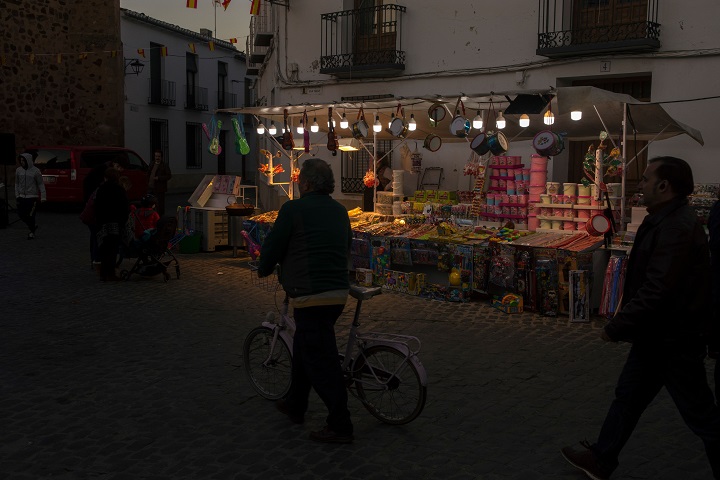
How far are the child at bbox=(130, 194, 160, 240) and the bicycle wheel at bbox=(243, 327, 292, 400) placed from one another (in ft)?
18.2

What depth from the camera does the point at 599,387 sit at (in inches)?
A: 224

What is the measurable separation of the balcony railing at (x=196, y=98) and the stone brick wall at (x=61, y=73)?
786cm

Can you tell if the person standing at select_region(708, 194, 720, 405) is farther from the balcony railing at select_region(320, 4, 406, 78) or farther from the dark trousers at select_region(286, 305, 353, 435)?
the balcony railing at select_region(320, 4, 406, 78)

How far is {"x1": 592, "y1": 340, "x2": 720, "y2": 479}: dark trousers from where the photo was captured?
11.7ft

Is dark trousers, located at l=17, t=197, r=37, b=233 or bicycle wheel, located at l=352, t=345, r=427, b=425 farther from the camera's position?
dark trousers, located at l=17, t=197, r=37, b=233

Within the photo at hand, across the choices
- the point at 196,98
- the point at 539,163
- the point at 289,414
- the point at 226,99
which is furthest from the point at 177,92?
the point at 289,414

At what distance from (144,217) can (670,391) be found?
8237 millimetres

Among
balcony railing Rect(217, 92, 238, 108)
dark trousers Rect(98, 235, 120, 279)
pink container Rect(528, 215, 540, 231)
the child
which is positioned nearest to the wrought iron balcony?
pink container Rect(528, 215, 540, 231)

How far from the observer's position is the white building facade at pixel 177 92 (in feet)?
102

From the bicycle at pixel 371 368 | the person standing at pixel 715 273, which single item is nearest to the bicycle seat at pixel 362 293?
the bicycle at pixel 371 368

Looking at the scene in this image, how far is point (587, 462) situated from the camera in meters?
3.98

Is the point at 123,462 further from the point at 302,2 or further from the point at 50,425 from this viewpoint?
the point at 302,2

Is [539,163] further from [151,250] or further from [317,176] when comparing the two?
[317,176]

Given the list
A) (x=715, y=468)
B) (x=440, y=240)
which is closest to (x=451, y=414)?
(x=715, y=468)
